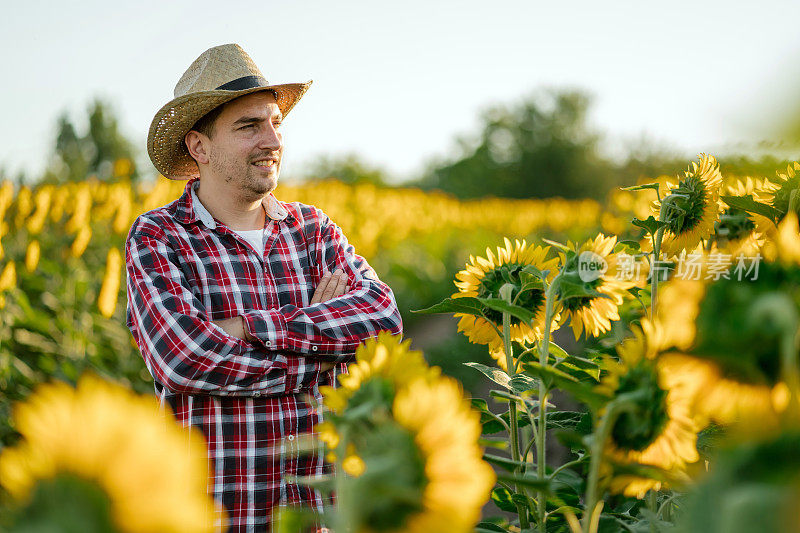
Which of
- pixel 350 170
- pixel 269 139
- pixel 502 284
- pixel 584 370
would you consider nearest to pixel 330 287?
pixel 269 139

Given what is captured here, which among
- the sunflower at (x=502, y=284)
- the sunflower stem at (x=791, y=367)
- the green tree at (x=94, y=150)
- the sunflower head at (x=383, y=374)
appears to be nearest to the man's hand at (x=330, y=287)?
the sunflower at (x=502, y=284)

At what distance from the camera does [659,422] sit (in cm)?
64

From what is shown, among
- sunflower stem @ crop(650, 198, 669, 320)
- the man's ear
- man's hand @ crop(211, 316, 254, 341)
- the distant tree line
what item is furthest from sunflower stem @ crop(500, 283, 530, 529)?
the distant tree line

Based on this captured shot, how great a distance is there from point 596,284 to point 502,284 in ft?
0.60

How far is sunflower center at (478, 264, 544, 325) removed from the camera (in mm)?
1143

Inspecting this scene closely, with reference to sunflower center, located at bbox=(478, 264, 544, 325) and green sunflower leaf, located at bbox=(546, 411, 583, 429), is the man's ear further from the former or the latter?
green sunflower leaf, located at bbox=(546, 411, 583, 429)

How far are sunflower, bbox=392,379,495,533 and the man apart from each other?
95cm

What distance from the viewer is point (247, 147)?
6.10ft

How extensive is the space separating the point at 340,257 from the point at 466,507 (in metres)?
1.50

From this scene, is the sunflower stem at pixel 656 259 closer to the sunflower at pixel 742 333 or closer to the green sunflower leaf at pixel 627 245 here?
the green sunflower leaf at pixel 627 245

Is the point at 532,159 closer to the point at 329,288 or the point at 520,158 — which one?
the point at 520,158

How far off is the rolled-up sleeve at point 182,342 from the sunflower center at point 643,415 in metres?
1.04

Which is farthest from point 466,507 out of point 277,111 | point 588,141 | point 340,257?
point 588,141

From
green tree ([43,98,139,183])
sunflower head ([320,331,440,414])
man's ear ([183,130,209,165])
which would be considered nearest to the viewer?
sunflower head ([320,331,440,414])
